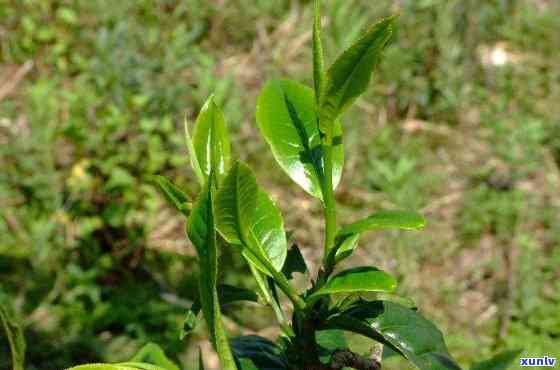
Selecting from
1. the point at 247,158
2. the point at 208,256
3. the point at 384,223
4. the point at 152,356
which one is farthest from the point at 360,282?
the point at 247,158

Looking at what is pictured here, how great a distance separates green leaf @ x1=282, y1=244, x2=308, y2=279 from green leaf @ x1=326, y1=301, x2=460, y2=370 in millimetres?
103

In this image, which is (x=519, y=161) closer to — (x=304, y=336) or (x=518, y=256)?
(x=518, y=256)

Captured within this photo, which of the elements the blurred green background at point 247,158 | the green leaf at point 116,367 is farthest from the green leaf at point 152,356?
the blurred green background at point 247,158

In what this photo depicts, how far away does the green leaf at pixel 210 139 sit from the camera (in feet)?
2.52

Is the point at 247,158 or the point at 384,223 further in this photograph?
the point at 247,158

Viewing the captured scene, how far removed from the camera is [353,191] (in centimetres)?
328

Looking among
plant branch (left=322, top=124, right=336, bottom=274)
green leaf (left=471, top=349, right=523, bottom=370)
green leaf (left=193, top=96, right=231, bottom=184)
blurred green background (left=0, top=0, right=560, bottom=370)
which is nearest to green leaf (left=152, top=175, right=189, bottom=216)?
green leaf (left=193, top=96, right=231, bottom=184)

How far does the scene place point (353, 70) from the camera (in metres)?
0.62

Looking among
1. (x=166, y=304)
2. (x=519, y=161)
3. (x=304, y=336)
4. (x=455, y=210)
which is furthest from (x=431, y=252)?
(x=304, y=336)

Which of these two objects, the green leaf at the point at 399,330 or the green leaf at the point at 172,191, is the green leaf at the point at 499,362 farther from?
the green leaf at the point at 172,191

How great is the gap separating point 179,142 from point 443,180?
1111 millimetres

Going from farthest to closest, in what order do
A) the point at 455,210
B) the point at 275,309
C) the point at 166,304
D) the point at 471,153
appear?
the point at 471,153, the point at 455,210, the point at 166,304, the point at 275,309

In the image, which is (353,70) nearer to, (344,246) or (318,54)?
(318,54)

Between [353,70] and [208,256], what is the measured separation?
0.18m
